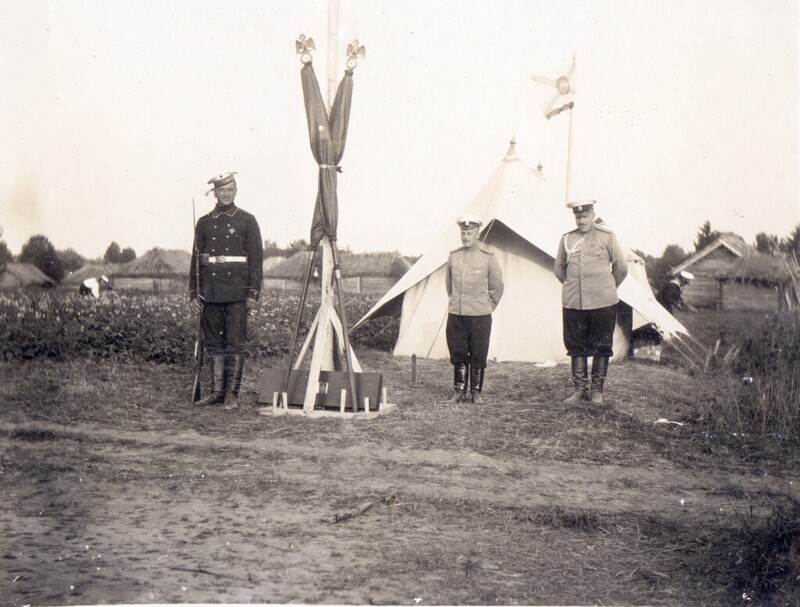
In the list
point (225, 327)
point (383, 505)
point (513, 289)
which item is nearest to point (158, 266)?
point (513, 289)

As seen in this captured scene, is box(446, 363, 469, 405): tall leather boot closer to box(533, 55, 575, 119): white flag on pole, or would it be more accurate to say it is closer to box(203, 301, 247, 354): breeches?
box(203, 301, 247, 354): breeches

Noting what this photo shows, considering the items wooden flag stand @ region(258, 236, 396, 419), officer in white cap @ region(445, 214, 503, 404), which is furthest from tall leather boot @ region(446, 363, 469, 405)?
wooden flag stand @ region(258, 236, 396, 419)

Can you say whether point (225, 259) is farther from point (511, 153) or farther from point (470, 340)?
point (511, 153)

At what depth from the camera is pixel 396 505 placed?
10.1 feet

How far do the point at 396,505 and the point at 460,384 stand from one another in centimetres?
271

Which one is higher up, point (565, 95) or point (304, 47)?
point (565, 95)

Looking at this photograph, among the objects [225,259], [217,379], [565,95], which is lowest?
[217,379]

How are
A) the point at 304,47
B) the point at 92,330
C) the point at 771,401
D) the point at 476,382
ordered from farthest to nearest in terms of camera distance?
the point at 92,330 → the point at 476,382 → the point at 304,47 → the point at 771,401

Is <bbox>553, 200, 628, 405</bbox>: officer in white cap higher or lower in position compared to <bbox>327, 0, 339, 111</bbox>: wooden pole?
lower

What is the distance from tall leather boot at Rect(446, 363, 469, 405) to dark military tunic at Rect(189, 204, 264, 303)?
5.77 ft

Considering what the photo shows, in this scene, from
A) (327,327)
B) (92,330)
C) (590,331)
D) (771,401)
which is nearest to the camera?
(771,401)

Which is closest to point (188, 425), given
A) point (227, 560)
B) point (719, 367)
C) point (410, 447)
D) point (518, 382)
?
point (410, 447)

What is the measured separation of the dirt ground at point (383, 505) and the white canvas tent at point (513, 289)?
328cm

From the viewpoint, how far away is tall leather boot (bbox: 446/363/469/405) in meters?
5.62
